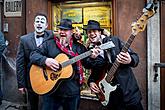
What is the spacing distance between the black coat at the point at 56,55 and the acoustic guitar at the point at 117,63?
1.39ft

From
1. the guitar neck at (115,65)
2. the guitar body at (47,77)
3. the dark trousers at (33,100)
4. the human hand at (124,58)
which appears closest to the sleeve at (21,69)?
the dark trousers at (33,100)

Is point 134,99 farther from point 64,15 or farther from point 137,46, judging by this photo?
point 64,15

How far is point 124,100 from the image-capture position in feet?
15.1

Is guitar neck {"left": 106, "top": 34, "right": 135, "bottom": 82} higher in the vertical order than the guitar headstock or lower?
lower

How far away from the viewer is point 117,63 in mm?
4473

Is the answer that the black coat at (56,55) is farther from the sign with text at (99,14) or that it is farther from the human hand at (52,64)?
the sign with text at (99,14)

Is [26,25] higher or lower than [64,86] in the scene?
higher

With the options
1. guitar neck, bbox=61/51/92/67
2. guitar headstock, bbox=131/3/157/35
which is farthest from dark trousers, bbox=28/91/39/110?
guitar headstock, bbox=131/3/157/35

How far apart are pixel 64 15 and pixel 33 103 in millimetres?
2110

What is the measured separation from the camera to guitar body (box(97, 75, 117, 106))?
4656mm

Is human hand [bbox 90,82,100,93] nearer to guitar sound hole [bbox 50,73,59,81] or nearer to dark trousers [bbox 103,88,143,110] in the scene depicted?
dark trousers [bbox 103,88,143,110]

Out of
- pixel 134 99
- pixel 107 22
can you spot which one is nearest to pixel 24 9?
pixel 107 22

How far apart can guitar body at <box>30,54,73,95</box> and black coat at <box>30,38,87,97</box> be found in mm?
66

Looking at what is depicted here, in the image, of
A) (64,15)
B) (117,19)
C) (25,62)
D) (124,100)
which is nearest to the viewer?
(124,100)
